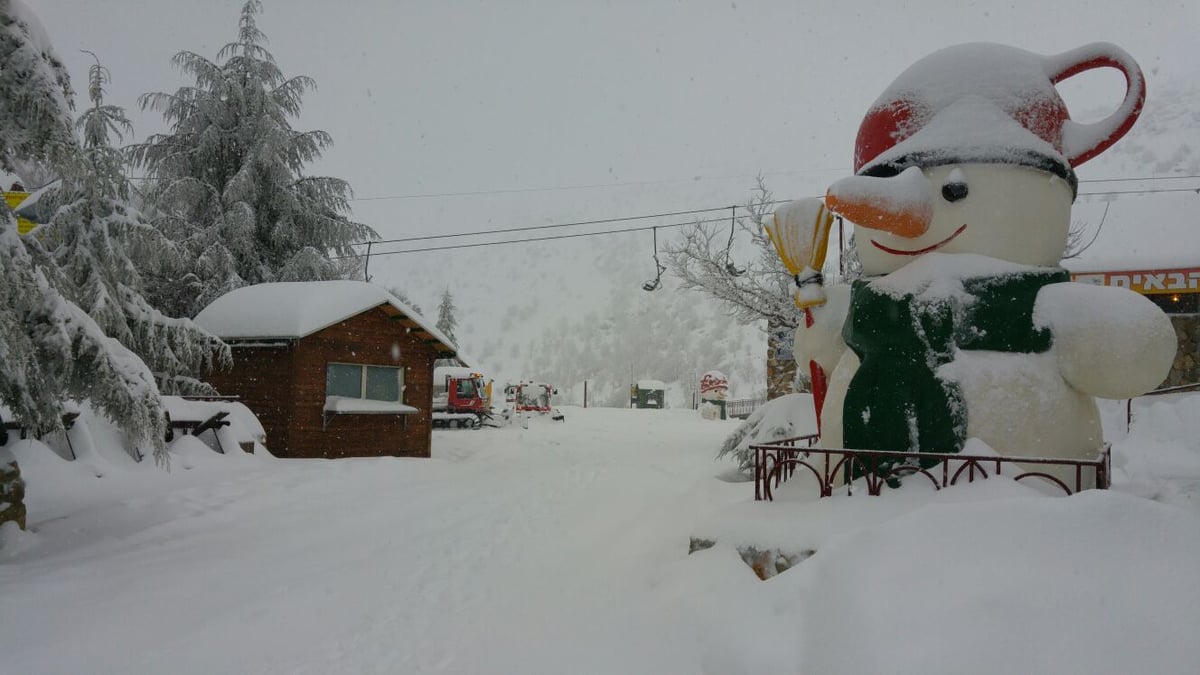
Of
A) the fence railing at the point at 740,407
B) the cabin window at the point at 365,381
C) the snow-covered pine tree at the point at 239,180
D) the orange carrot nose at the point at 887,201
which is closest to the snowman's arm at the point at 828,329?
the orange carrot nose at the point at 887,201

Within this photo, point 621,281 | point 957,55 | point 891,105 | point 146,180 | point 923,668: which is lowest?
point 923,668

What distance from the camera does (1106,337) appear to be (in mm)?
3969

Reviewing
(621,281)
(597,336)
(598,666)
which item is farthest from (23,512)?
(621,281)

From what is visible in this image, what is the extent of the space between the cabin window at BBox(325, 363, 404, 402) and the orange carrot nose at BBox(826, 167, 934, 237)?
1215cm

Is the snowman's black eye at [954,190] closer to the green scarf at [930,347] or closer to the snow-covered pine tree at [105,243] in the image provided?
the green scarf at [930,347]

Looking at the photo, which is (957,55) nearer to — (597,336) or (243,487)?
(243,487)

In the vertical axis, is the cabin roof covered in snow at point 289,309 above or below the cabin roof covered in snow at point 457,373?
above

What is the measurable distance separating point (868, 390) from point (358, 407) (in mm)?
11836

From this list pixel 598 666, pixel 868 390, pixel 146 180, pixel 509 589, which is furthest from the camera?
pixel 146 180

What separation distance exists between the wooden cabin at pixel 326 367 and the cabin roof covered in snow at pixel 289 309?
2 centimetres

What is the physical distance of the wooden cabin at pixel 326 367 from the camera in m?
13.4

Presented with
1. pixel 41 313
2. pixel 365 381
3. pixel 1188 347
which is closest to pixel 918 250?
pixel 41 313

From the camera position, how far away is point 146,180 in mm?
18641

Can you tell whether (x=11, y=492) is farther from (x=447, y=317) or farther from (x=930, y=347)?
(x=447, y=317)
